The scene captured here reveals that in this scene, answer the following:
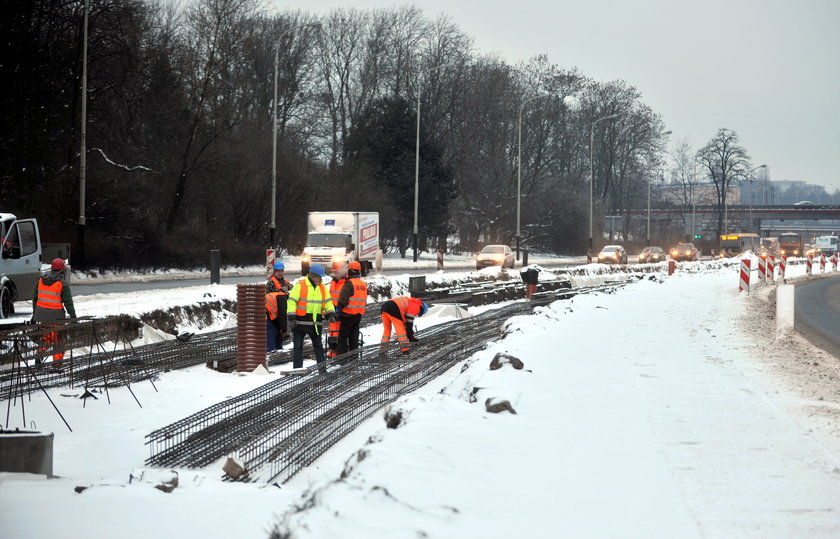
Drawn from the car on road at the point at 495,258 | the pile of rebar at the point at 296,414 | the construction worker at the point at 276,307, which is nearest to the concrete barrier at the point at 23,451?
the pile of rebar at the point at 296,414

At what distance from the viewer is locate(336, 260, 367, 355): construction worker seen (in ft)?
46.7

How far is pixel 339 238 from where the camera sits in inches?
1554

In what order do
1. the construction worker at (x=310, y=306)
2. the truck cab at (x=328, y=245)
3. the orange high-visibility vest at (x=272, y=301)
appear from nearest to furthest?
the construction worker at (x=310, y=306) → the orange high-visibility vest at (x=272, y=301) → the truck cab at (x=328, y=245)

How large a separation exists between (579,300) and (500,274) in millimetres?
12373

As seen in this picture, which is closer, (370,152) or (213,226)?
(213,226)

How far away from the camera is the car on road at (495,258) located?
166 ft

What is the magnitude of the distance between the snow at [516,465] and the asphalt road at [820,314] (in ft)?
22.4

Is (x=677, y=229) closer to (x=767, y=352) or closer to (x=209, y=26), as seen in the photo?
(x=209, y=26)

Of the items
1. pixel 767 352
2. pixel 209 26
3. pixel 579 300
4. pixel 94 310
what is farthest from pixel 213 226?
pixel 767 352

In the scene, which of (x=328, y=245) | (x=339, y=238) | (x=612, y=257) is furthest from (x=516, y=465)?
(x=612, y=257)

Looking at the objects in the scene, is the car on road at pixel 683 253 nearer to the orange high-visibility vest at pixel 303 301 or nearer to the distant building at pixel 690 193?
the distant building at pixel 690 193

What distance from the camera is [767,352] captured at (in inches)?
653

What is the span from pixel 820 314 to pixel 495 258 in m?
23.8

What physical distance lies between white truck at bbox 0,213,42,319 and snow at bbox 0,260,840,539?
7.48 metres
